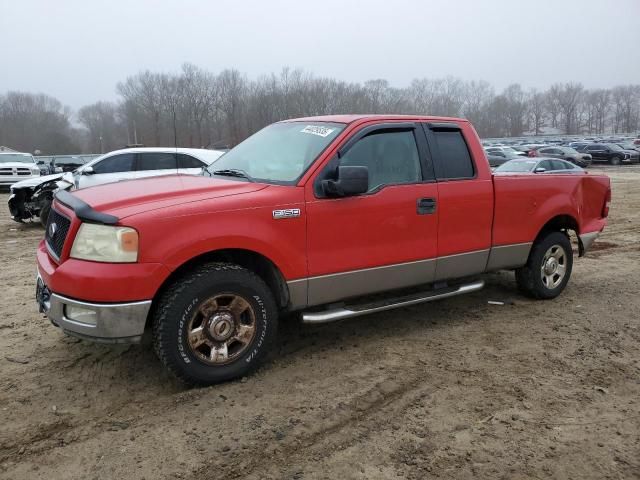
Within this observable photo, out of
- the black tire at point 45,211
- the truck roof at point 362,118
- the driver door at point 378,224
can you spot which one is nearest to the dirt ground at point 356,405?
the driver door at point 378,224

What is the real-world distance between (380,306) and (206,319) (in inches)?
57.6

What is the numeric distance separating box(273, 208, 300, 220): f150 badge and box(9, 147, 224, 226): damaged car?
6881mm

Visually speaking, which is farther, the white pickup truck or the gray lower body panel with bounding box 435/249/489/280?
the white pickup truck

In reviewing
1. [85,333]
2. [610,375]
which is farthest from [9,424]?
[610,375]

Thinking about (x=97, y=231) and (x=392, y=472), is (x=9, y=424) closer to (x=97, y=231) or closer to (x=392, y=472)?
(x=97, y=231)

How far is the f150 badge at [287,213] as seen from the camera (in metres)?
3.84

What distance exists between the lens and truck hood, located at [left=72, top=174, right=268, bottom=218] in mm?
3520

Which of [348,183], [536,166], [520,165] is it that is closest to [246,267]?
[348,183]

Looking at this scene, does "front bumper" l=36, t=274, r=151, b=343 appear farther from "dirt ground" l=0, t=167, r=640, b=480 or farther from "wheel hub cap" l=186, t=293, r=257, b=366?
"dirt ground" l=0, t=167, r=640, b=480

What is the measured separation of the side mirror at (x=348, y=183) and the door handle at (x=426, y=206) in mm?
705

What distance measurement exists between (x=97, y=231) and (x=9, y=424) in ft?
4.29

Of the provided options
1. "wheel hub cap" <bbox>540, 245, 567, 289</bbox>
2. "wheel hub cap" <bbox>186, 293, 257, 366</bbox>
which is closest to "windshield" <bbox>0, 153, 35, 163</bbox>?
"wheel hub cap" <bbox>186, 293, 257, 366</bbox>

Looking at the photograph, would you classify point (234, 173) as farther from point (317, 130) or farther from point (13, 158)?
point (13, 158)

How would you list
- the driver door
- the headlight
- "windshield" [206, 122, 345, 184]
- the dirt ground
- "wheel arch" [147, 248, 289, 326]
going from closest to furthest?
1. the dirt ground
2. the headlight
3. "wheel arch" [147, 248, 289, 326]
4. the driver door
5. "windshield" [206, 122, 345, 184]
